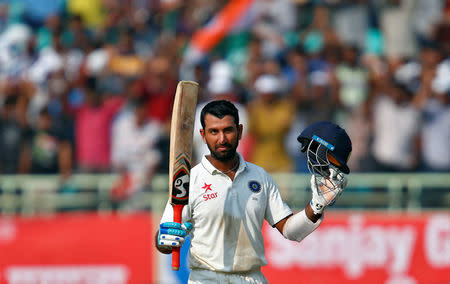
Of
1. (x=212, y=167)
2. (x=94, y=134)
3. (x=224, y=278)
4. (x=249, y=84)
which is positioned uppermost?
(x=249, y=84)

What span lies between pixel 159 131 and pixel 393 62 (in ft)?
10.8

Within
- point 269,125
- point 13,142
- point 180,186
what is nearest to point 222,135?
point 180,186

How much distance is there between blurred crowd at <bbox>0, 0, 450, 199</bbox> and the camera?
37.3ft

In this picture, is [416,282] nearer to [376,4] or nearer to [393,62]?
[393,62]

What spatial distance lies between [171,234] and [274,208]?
0.75m

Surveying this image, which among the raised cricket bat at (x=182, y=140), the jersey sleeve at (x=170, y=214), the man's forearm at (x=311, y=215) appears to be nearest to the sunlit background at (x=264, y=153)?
the raised cricket bat at (x=182, y=140)

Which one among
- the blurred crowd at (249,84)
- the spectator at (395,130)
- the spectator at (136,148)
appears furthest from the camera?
the spectator at (136,148)

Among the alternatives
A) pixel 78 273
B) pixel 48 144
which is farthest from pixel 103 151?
pixel 78 273

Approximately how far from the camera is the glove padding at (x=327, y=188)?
5590 mm

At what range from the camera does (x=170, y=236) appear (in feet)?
18.8

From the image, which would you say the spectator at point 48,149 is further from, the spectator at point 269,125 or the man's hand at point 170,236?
the man's hand at point 170,236

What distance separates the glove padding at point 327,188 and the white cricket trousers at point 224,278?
69 cm

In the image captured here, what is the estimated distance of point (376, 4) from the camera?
12.9m

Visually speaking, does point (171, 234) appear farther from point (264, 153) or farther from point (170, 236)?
point (264, 153)
